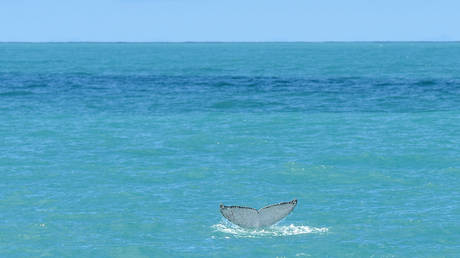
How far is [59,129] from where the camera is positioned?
52.8 meters

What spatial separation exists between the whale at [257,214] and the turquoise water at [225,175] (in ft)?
1.43

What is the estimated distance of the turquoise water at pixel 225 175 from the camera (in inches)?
1075

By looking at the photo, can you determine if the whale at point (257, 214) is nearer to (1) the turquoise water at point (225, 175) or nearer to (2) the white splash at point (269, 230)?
(2) the white splash at point (269, 230)

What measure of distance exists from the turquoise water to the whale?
44 centimetres

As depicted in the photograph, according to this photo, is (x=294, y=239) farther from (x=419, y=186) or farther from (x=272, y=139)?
(x=272, y=139)

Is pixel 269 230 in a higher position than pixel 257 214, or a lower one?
lower

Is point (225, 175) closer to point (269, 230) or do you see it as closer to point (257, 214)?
point (269, 230)

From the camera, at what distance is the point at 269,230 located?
93.4ft

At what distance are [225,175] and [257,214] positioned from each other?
9.77 m

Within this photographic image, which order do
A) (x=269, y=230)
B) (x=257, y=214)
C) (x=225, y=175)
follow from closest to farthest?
(x=257, y=214) → (x=269, y=230) → (x=225, y=175)

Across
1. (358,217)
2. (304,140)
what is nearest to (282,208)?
(358,217)

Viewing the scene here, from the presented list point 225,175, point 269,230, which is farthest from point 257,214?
point 225,175

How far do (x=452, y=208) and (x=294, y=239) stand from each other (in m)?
8.07

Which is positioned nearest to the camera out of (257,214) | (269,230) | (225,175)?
(257,214)
